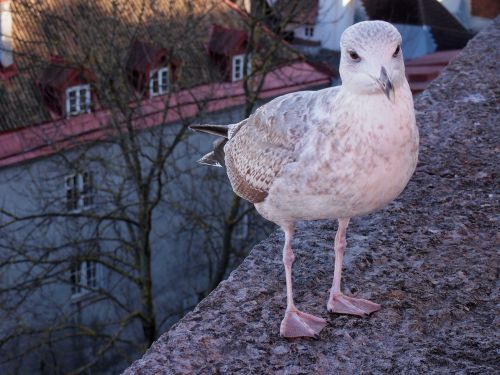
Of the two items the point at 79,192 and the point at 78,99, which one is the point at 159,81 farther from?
the point at 79,192

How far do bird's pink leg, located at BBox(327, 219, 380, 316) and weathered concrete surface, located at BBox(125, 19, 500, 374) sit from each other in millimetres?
33

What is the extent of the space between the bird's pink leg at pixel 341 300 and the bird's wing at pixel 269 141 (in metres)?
0.37

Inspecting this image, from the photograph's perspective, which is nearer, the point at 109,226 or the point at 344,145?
the point at 344,145

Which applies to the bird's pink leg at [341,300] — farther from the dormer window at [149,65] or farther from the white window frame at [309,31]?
→ the white window frame at [309,31]

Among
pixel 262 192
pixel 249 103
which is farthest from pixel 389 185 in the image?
pixel 249 103

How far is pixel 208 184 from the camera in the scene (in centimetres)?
1552

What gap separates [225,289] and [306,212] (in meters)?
0.57

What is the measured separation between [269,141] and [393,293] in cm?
79

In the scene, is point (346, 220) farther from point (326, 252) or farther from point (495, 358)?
point (495, 358)

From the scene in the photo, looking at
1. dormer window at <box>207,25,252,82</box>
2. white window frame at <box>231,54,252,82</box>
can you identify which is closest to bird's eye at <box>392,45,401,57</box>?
white window frame at <box>231,54,252,82</box>

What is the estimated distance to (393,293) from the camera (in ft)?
10.5

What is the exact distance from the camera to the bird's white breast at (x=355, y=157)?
8.74ft

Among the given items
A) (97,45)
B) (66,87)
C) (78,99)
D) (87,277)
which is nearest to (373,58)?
(97,45)

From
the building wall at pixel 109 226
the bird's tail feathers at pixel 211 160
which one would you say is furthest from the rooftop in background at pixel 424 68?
the bird's tail feathers at pixel 211 160
